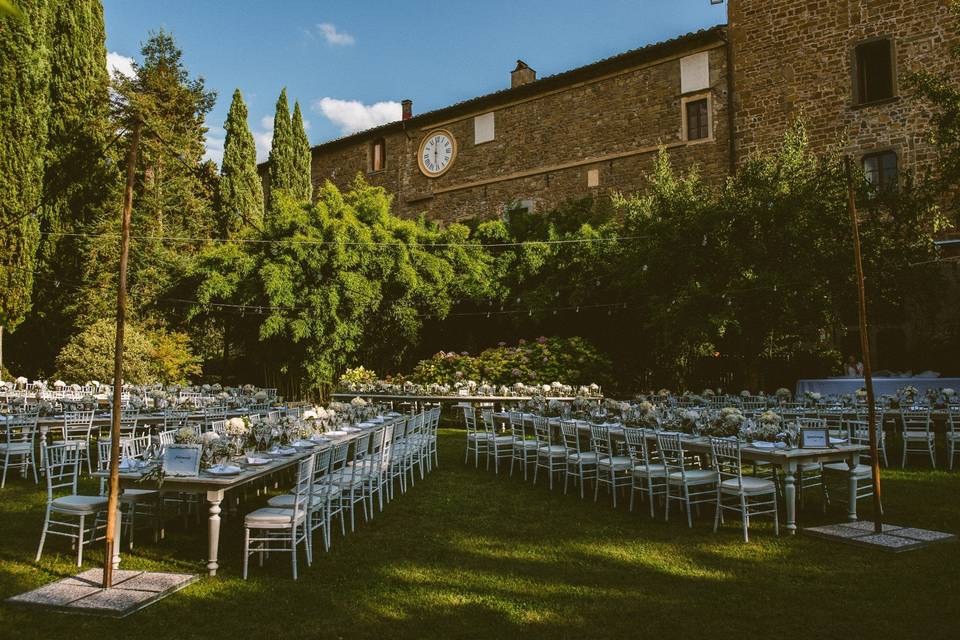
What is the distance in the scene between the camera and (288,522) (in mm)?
5355

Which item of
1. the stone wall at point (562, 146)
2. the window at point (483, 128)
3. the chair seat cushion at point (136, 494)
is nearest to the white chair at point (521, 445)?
the chair seat cushion at point (136, 494)

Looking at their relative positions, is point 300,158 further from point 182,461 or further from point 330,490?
point 182,461

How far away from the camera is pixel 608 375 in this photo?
17797 mm

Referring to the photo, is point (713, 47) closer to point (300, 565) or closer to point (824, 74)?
point (824, 74)

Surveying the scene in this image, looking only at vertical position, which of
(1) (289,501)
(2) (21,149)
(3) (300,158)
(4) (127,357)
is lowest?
(1) (289,501)

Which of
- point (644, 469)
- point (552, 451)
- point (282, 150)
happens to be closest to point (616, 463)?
point (644, 469)

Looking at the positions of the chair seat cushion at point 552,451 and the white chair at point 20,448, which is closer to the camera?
the white chair at point 20,448

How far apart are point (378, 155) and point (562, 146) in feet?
28.7

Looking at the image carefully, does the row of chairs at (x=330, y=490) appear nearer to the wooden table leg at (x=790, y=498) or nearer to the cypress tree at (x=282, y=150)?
the wooden table leg at (x=790, y=498)

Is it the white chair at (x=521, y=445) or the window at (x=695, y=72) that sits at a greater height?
the window at (x=695, y=72)

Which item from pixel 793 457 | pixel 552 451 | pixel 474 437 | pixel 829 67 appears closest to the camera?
pixel 793 457

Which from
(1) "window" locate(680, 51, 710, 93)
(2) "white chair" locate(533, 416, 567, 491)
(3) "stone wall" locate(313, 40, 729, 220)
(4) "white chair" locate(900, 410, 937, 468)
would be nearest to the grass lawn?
(2) "white chair" locate(533, 416, 567, 491)

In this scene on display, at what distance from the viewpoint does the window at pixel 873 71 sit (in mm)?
18344

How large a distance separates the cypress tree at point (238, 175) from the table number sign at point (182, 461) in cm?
2104
